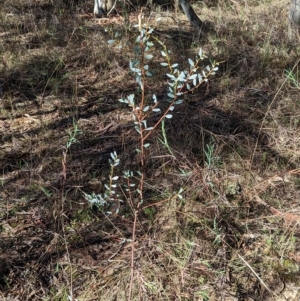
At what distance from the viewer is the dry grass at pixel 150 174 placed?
6.44 feet

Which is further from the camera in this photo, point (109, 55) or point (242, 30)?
point (242, 30)

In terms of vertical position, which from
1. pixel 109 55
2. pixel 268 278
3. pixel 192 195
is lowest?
pixel 268 278

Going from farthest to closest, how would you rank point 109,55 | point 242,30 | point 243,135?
point 242,30
point 109,55
point 243,135

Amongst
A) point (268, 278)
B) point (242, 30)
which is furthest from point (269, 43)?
point (268, 278)

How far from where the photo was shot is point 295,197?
7.66ft

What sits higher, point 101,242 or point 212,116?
point 212,116

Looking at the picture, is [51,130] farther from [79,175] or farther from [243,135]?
[243,135]

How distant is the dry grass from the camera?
1.96 metres

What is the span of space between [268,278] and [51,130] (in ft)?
5.38

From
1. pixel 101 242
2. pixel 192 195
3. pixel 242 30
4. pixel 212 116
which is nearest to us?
pixel 101 242

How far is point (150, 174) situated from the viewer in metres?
2.44

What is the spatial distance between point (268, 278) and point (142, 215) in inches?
27.7

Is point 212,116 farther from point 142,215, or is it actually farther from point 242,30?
point 242,30

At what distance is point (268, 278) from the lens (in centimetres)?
198
